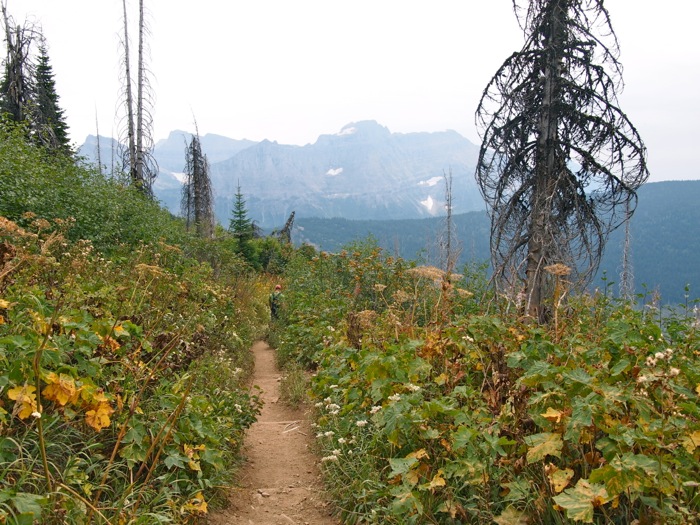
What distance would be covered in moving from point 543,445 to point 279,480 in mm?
2791

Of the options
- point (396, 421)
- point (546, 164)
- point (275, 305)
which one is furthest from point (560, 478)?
point (275, 305)

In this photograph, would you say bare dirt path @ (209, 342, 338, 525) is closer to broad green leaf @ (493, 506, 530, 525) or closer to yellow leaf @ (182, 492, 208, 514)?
yellow leaf @ (182, 492, 208, 514)

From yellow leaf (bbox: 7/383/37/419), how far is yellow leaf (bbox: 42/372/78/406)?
0.38ft

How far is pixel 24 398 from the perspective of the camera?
7.22 ft

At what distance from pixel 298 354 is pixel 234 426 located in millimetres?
4150

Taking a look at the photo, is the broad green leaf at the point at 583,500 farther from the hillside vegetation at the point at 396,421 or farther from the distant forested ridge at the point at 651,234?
the distant forested ridge at the point at 651,234

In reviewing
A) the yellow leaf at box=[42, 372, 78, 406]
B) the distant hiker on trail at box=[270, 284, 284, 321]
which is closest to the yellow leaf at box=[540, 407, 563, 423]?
the yellow leaf at box=[42, 372, 78, 406]

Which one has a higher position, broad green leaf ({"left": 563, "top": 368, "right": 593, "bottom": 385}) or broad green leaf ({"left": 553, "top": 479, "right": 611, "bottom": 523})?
broad green leaf ({"left": 563, "top": 368, "right": 593, "bottom": 385})

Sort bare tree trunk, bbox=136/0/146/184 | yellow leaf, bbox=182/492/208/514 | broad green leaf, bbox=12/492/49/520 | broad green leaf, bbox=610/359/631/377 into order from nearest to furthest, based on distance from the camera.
Result: broad green leaf, bbox=12/492/49/520, broad green leaf, bbox=610/359/631/377, yellow leaf, bbox=182/492/208/514, bare tree trunk, bbox=136/0/146/184

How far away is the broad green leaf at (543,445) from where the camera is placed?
2498 mm

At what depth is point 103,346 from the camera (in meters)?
3.26

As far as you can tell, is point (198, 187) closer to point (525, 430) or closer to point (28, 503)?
point (525, 430)

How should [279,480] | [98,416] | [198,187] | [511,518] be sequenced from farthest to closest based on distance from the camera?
[198,187] < [279,480] < [98,416] < [511,518]

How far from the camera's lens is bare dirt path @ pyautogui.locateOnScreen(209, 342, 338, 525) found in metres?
3.71
